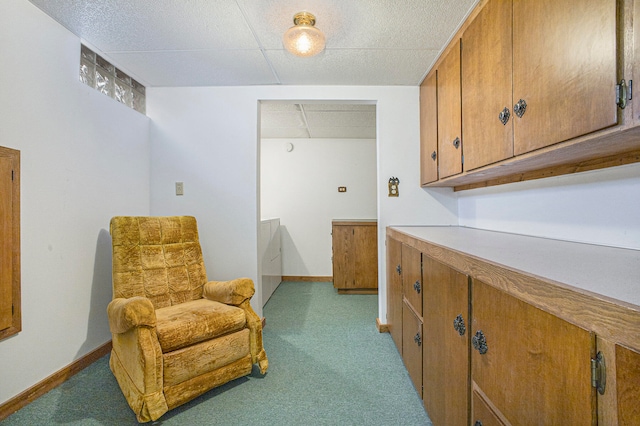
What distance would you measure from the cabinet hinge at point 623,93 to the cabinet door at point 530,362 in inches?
25.3

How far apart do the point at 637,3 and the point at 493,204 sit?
1357 mm

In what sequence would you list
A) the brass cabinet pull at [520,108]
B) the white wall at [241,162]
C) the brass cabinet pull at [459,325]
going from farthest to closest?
the white wall at [241,162] < the brass cabinet pull at [520,108] < the brass cabinet pull at [459,325]

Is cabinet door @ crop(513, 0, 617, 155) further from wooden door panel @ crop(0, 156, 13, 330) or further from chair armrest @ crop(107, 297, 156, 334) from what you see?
wooden door panel @ crop(0, 156, 13, 330)

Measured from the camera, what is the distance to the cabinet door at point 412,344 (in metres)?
1.49

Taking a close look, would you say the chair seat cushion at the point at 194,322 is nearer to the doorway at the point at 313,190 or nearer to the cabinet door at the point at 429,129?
the cabinet door at the point at 429,129

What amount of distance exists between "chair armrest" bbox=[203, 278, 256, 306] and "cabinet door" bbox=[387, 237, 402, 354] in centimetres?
104

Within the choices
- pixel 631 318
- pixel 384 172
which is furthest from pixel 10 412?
pixel 384 172

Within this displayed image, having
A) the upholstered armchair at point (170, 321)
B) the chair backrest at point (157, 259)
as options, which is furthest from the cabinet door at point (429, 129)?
the chair backrest at point (157, 259)

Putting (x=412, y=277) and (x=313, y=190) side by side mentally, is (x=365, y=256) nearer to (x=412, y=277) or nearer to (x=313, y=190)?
(x=313, y=190)

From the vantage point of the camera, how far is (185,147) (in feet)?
8.18

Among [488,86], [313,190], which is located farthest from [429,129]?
[313,190]

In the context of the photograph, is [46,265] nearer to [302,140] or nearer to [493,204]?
[493,204]

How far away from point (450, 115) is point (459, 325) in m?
1.41

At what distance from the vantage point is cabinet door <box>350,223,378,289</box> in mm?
3451
